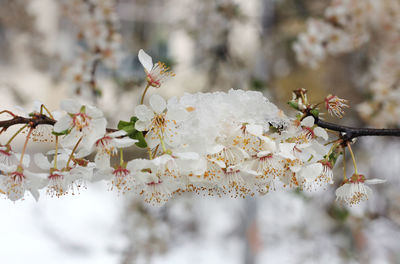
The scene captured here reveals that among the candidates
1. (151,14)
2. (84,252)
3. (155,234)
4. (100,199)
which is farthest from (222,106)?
(151,14)

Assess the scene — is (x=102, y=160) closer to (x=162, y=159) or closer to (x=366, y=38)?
(x=162, y=159)

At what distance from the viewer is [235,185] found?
0.46 m

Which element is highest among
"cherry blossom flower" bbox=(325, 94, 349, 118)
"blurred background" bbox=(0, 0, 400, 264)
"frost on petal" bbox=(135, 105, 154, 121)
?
"blurred background" bbox=(0, 0, 400, 264)

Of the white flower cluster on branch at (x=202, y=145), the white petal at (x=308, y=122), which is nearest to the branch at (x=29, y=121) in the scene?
the white flower cluster on branch at (x=202, y=145)

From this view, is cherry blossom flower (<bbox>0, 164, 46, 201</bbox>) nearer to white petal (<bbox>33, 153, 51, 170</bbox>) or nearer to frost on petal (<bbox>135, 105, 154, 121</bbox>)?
white petal (<bbox>33, 153, 51, 170</bbox>)

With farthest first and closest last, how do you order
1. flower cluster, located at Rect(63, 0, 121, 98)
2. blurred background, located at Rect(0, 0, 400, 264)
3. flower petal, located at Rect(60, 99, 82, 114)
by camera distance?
1. blurred background, located at Rect(0, 0, 400, 264)
2. flower cluster, located at Rect(63, 0, 121, 98)
3. flower petal, located at Rect(60, 99, 82, 114)

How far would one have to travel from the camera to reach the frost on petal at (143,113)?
450 millimetres

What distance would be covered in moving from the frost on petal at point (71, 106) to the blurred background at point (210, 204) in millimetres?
921

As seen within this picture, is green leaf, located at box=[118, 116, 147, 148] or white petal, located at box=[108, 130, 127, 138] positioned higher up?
green leaf, located at box=[118, 116, 147, 148]

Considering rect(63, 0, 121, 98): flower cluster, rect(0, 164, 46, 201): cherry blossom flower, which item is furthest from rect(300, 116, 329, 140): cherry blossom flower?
rect(63, 0, 121, 98): flower cluster

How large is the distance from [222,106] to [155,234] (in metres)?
1.47

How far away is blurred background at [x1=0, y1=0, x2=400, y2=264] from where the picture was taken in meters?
1.56

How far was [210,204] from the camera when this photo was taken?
96.4 inches

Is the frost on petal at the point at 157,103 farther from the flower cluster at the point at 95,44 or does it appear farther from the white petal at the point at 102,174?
the flower cluster at the point at 95,44
